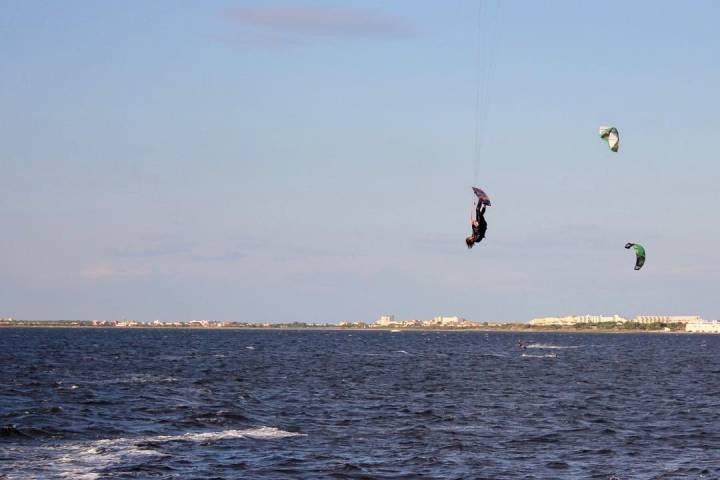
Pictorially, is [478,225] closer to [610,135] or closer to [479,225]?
[479,225]

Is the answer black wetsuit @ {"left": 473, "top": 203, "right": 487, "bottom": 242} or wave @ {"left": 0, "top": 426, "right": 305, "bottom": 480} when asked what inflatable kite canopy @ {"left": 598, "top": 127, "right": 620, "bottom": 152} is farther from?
wave @ {"left": 0, "top": 426, "right": 305, "bottom": 480}

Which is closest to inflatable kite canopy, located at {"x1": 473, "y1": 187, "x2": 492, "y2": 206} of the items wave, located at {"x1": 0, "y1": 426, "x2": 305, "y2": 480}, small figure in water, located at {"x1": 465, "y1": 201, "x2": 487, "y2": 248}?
small figure in water, located at {"x1": 465, "y1": 201, "x2": 487, "y2": 248}

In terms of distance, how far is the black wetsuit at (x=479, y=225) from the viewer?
33.4 meters

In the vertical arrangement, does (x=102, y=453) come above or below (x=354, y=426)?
below

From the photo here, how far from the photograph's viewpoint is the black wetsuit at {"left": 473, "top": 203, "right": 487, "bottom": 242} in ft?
109

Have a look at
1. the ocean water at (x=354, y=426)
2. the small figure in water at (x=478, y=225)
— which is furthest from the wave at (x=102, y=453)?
the small figure in water at (x=478, y=225)

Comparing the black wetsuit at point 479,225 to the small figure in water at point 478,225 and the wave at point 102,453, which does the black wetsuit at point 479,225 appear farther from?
the wave at point 102,453

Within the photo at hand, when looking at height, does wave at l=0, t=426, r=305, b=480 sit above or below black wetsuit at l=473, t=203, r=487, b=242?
below

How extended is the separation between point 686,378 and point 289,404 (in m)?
34.8

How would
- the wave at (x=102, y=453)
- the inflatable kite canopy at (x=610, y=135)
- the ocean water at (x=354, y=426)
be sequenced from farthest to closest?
the inflatable kite canopy at (x=610, y=135) → the ocean water at (x=354, y=426) → the wave at (x=102, y=453)

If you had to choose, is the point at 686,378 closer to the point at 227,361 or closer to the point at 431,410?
the point at 431,410

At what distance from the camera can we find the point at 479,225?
33438 millimetres

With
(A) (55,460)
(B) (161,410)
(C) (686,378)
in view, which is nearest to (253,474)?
(A) (55,460)

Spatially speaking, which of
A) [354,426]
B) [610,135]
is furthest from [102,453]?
[610,135]
